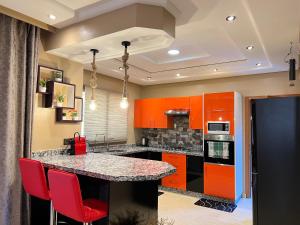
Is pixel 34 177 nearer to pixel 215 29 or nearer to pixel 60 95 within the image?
pixel 60 95

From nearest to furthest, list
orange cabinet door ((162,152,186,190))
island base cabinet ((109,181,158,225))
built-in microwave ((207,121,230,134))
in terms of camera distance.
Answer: island base cabinet ((109,181,158,225)) → built-in microwave ((207,121,230,134)) → orange cabinet door ((162,152,186,190))

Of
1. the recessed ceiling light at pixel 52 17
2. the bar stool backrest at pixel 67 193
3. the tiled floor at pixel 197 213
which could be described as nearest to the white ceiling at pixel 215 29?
the recessed ceiling light at pixel 52 17

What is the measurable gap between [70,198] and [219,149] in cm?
322

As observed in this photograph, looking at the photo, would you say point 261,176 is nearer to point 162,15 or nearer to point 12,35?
point 162,15

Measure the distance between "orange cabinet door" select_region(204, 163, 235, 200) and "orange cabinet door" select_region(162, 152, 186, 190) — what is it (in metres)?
0.52

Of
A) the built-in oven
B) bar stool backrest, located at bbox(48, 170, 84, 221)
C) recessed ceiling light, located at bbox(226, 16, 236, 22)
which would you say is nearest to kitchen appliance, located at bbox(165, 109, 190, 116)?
the built-in oven

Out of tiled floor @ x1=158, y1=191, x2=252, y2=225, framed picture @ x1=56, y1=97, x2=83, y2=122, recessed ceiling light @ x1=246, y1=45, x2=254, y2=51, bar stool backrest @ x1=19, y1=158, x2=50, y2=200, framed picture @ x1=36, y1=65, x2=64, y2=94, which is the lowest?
tiled floor @ x1=158, y1=191, x2=252, y2=225

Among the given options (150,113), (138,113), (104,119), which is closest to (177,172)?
(150,113)

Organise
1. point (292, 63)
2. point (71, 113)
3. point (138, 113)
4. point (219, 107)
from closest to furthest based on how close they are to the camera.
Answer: point (292, 63) < point (71, 113) < point (219, 107) < point (138, 113)

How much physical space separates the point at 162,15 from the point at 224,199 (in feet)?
12.0

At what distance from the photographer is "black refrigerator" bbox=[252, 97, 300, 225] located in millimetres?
2318

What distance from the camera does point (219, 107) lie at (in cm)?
447

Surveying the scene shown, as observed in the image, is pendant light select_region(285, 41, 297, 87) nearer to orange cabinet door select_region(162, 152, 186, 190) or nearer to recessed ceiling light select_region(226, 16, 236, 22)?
recessed ceiling light select_region(226, 16, 236, 22)

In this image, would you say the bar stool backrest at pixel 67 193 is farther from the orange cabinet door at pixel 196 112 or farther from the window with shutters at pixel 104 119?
the orange cabinet door at pixel 196 112
